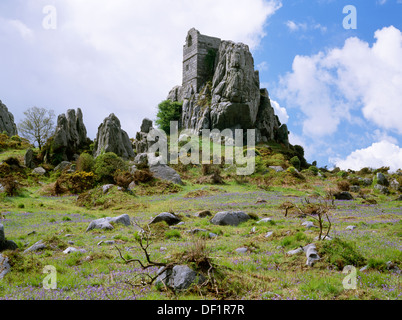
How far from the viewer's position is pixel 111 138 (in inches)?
1731

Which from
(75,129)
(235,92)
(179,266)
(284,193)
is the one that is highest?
(235,92)

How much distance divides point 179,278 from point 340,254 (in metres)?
4.54

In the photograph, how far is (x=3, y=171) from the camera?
36375mm

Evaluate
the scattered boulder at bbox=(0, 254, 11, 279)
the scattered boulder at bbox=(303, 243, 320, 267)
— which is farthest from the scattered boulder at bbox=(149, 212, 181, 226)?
the scattered boulder at bbox=(303, 243, 320, 267)

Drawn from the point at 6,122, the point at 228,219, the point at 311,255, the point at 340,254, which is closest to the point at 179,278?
the point at 311,255

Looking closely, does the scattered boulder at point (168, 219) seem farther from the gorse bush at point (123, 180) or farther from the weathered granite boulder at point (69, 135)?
the weathered granite boulder at point (69, 135)

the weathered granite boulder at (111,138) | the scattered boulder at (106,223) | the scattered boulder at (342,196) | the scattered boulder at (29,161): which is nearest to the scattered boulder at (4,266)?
the scattered boulder at (106,223)

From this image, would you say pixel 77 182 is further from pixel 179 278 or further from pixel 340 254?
pixel 340 254

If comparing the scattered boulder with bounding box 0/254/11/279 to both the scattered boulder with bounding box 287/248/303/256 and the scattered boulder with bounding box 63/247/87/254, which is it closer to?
the scattered boulder with bounding box 63/247/87/254

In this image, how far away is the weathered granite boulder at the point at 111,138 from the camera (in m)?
43.8
